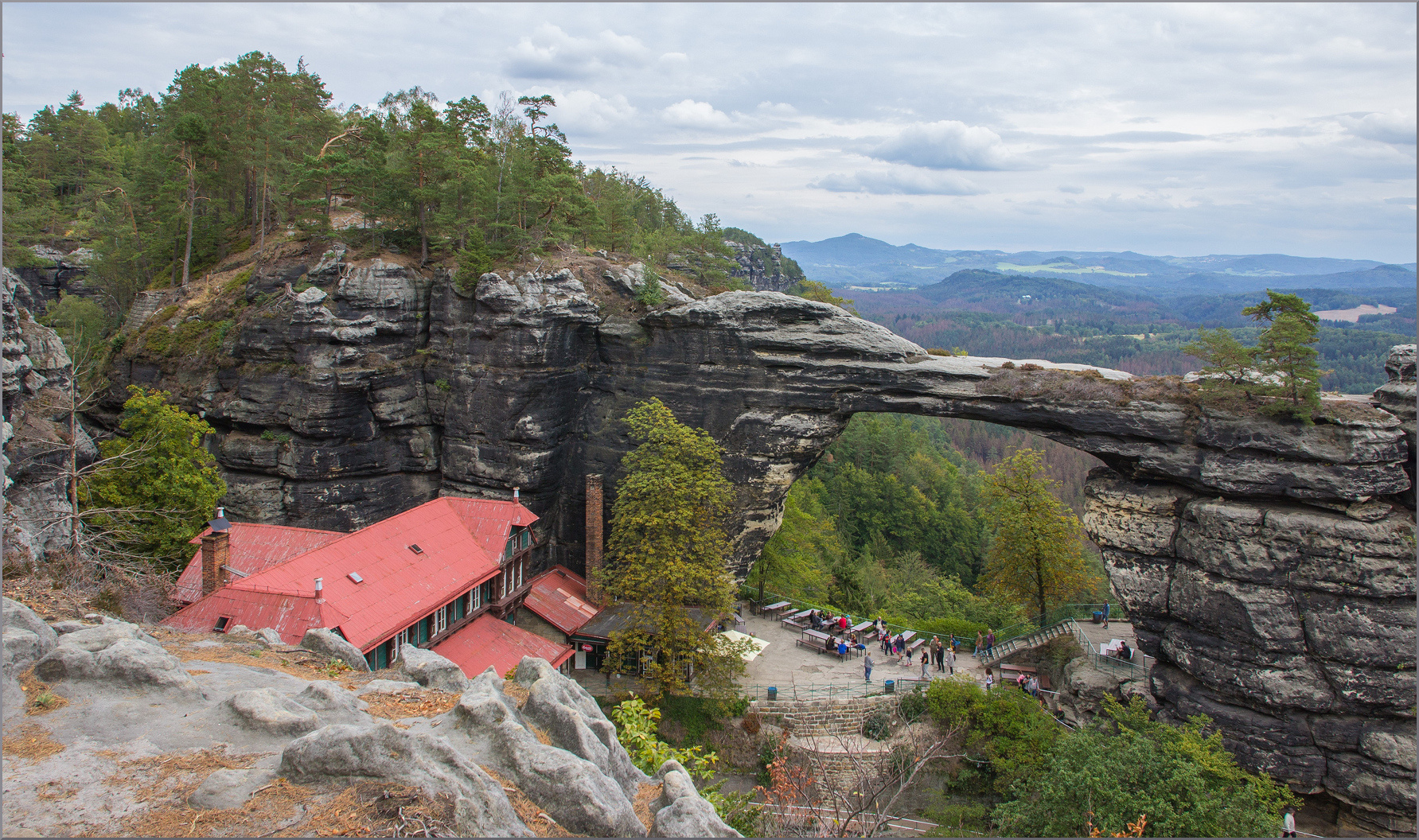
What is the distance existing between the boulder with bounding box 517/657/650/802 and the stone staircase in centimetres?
2482

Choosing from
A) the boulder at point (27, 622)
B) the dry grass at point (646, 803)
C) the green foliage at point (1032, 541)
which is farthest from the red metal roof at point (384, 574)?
the green foliage at point (1032, 541)

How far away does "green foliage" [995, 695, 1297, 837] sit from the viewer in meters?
18.1

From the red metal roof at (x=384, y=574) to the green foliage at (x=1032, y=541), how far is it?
22.0m

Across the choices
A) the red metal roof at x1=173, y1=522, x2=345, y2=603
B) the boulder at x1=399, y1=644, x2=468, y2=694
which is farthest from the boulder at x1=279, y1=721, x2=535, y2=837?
the red metal roof at x1=173, y1=522, x2=345, y2=603

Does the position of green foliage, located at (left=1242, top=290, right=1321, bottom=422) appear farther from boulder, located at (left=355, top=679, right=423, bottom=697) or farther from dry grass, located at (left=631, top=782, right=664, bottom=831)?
boulder, located at (left=355, top=679, right=423, bottom=697)

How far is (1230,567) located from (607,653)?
2252cm

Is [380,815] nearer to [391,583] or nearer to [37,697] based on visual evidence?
[37,697]

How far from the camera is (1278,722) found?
78.4ft

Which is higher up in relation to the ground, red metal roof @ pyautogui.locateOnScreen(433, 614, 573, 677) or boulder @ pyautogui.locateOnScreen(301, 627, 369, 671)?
boulder @ pyautogui.locateOnScreen(301, 627, 369, 671)

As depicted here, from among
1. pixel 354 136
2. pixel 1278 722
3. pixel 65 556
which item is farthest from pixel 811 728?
pixel 354 136

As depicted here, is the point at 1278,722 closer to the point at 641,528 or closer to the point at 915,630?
the point at 915,630

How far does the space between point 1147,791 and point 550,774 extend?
17.8m

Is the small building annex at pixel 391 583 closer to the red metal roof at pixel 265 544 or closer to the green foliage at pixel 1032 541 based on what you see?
the red metal roof at pixel 265 544

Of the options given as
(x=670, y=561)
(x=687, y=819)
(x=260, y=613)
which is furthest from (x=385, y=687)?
(x=670, y=561)
